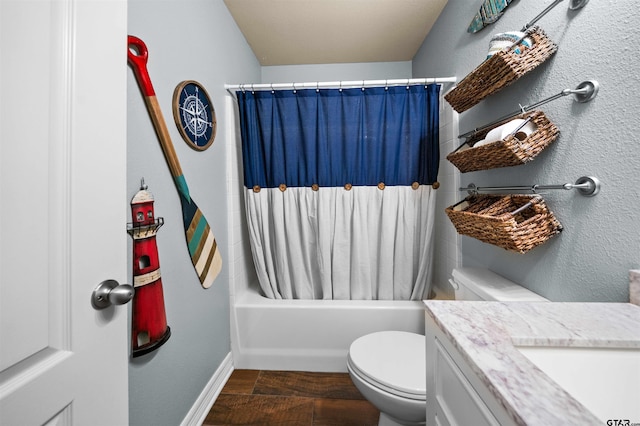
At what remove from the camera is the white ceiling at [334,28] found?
63.1 inches

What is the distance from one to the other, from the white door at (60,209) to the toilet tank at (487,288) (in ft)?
3.77

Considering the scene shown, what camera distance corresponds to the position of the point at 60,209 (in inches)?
18.2

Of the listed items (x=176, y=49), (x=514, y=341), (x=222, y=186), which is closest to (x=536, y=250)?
(x=514, y=341)

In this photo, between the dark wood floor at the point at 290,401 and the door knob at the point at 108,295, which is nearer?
the door knob at the point at 108,295

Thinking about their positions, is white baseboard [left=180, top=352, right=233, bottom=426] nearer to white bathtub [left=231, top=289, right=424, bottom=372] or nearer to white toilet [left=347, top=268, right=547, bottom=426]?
white bathtub [left=231, top=289, right=424, bottom=372]

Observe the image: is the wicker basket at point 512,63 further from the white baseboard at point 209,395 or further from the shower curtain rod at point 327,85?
the white baseboard at point 209,395

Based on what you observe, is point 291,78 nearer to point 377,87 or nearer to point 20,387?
point 377,87

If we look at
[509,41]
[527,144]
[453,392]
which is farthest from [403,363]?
[509,41]

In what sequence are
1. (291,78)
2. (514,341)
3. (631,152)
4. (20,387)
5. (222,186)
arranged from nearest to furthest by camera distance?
(20,387) → (514,341) → (631,152) → (222,186) → (291,78)

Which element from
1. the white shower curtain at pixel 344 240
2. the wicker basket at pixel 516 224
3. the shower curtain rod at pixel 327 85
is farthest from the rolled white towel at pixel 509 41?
the white shower curtain at pixel 344 240

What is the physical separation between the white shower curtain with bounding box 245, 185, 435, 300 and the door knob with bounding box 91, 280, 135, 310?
1.18 metres

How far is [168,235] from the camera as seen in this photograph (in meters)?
1.05

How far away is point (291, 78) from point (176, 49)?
1.38 meters

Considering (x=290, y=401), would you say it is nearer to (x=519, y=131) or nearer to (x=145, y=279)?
(x=145, y=279)
